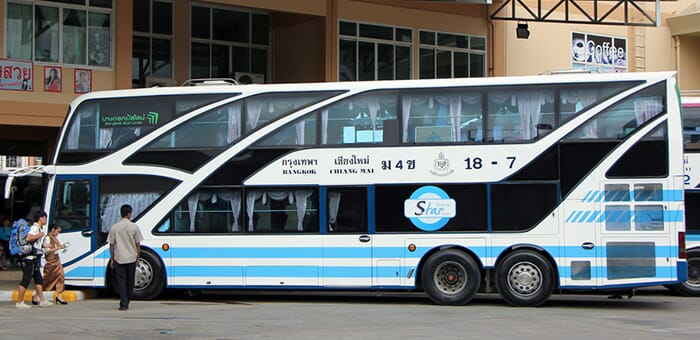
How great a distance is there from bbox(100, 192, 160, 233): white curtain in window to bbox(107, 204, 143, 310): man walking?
47.7 inches

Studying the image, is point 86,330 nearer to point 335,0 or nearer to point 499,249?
point 499,249

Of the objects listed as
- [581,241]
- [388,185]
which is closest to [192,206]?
[388,185]

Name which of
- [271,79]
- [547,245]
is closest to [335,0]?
[271,79]

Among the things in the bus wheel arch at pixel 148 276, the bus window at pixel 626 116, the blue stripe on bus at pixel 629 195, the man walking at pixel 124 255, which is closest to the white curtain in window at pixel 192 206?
the bus wheel arch at pixel 148 276

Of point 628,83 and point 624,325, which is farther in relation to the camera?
point 628,83

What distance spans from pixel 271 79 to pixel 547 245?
592 inches

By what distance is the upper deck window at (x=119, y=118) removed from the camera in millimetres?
15461

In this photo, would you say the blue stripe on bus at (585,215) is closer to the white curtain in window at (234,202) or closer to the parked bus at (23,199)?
the white curtain in window at (234,202)

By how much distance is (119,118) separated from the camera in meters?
15.6

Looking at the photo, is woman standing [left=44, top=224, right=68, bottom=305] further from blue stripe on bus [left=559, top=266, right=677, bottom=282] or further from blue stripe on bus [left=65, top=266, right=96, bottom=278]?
blue stripe on bus [left=559, top=266, right=677, bottom=282]

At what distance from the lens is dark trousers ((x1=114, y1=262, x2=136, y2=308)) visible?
1400 centimetres

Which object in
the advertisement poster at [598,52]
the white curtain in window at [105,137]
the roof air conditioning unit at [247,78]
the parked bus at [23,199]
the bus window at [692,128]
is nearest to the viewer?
the white curtain in window at [105,137]

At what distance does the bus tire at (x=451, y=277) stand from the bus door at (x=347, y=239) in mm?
1070

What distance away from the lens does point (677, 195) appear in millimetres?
14086
